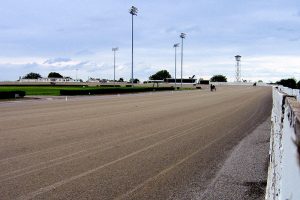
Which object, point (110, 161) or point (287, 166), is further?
point (110, 161)

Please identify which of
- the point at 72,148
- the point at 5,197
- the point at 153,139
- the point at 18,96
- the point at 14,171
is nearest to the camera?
the point at 5,197

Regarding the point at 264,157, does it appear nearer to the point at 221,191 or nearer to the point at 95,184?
the point at 221,191

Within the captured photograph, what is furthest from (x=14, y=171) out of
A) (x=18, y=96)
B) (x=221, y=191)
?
(x=18, y=96)

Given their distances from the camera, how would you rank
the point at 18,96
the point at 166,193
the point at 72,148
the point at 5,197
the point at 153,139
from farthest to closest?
1. the point at 18,96
2. the point at 153,139
3. the point at 72,148
4. the point at 166,193
5. the point at 5,197

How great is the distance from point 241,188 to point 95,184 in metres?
2.39

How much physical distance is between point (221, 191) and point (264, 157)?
3.60m

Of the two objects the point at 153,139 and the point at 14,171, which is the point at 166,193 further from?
the point at 153,139

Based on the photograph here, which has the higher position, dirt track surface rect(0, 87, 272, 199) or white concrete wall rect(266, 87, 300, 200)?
white concrete wall rect(266, 87, 300, 200)

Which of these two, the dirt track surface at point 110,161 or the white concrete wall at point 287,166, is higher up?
the white concrete wall at point 287,166

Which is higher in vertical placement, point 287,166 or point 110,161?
point 287,166

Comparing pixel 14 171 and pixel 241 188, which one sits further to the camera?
pixel 14 171

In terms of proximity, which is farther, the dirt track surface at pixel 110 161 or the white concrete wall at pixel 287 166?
the dirt track surface at pixel 110 161

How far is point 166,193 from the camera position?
695 centimetres

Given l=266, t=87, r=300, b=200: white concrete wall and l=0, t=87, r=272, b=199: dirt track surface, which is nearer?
l=266, t=87, r=300, b=200: white concrete wall
